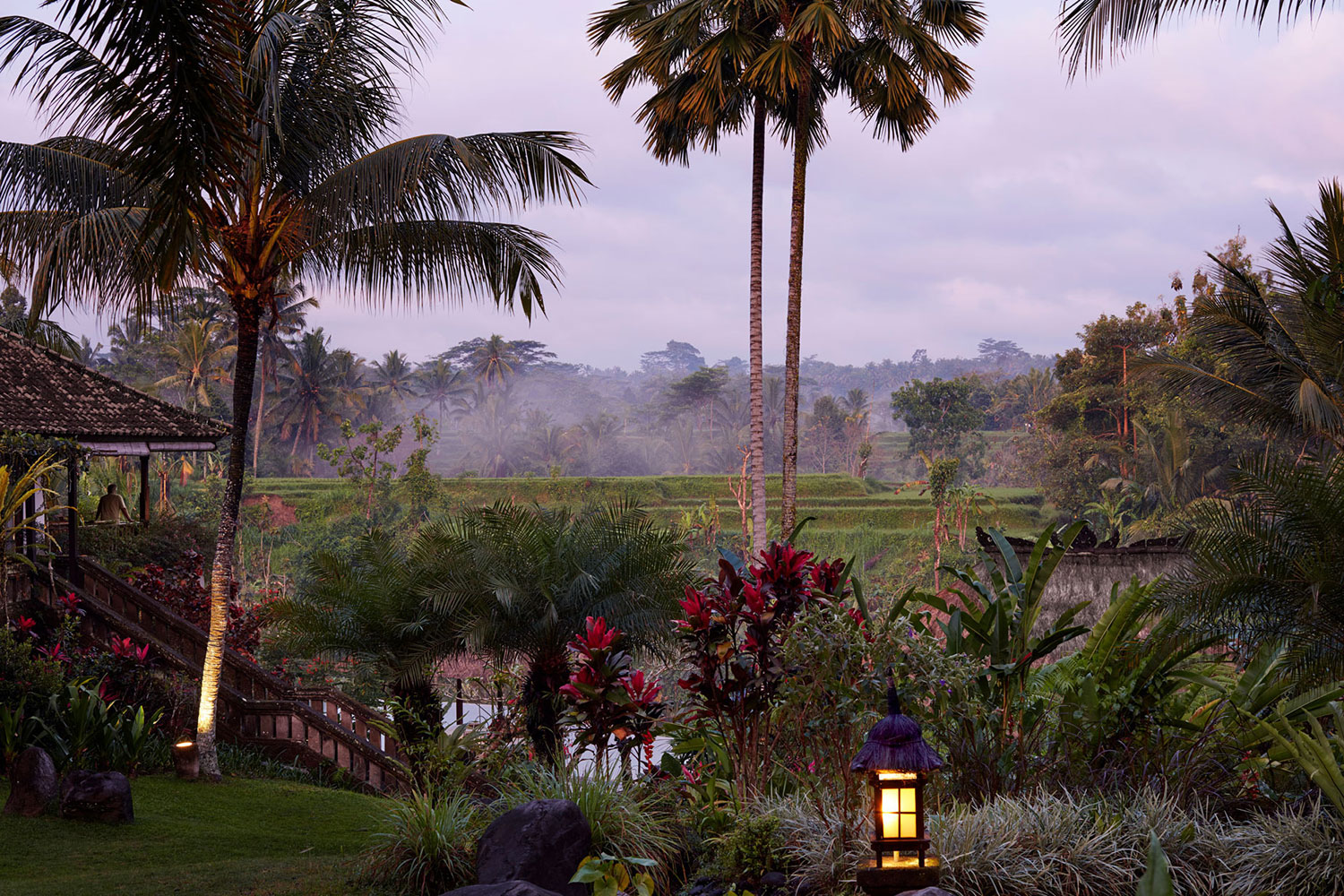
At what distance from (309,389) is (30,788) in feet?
159

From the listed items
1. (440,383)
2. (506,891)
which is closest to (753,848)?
(506,891)

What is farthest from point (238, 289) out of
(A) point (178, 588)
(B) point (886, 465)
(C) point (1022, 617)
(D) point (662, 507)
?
(B) point (886, 465)

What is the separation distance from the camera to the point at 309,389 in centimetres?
5400

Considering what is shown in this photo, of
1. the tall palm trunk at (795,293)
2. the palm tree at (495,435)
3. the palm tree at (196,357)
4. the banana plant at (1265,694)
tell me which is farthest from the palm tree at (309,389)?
the banana plant at (1265,694)

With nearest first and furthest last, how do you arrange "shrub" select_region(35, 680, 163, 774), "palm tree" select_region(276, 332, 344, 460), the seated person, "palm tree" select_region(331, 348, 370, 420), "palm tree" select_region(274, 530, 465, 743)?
"shrub" select_region(35, 680, 163, 774) < "palm tree" select_region(274, 530, 465, 743) < the seated person < "palm tree" select_region(276, 332, 344, 460) < "palm tree" select_region(331, 348, 370, 420)

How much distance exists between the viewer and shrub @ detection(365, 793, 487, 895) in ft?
18.5

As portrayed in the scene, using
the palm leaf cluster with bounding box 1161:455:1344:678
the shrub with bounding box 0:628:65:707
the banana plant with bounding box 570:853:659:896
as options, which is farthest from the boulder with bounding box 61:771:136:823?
the palm leaf cluster with bounding box 1161:455:1344:678

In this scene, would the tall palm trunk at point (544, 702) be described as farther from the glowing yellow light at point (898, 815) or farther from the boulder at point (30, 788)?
the glowing yellow light at point (898, 815)

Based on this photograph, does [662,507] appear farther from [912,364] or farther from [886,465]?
[912,364]

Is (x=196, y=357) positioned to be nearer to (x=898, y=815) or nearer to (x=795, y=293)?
(x=795, y=293)

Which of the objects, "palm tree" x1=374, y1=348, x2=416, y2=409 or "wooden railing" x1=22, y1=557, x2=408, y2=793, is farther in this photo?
"palm tree" x1=374, y1=348, x2=416, y2=409

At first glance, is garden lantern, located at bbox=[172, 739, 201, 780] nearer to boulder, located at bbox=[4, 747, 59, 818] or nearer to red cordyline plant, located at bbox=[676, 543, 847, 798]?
boulder, located at bbox=[4, 747, 59, 818]

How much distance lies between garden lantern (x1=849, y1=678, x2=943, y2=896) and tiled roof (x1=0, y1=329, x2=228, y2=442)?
11.5 m

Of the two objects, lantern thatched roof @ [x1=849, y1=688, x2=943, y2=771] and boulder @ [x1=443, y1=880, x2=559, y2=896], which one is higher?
lantern thatched roof @ [x1=849, y1=688, x2=943, y2=771]
